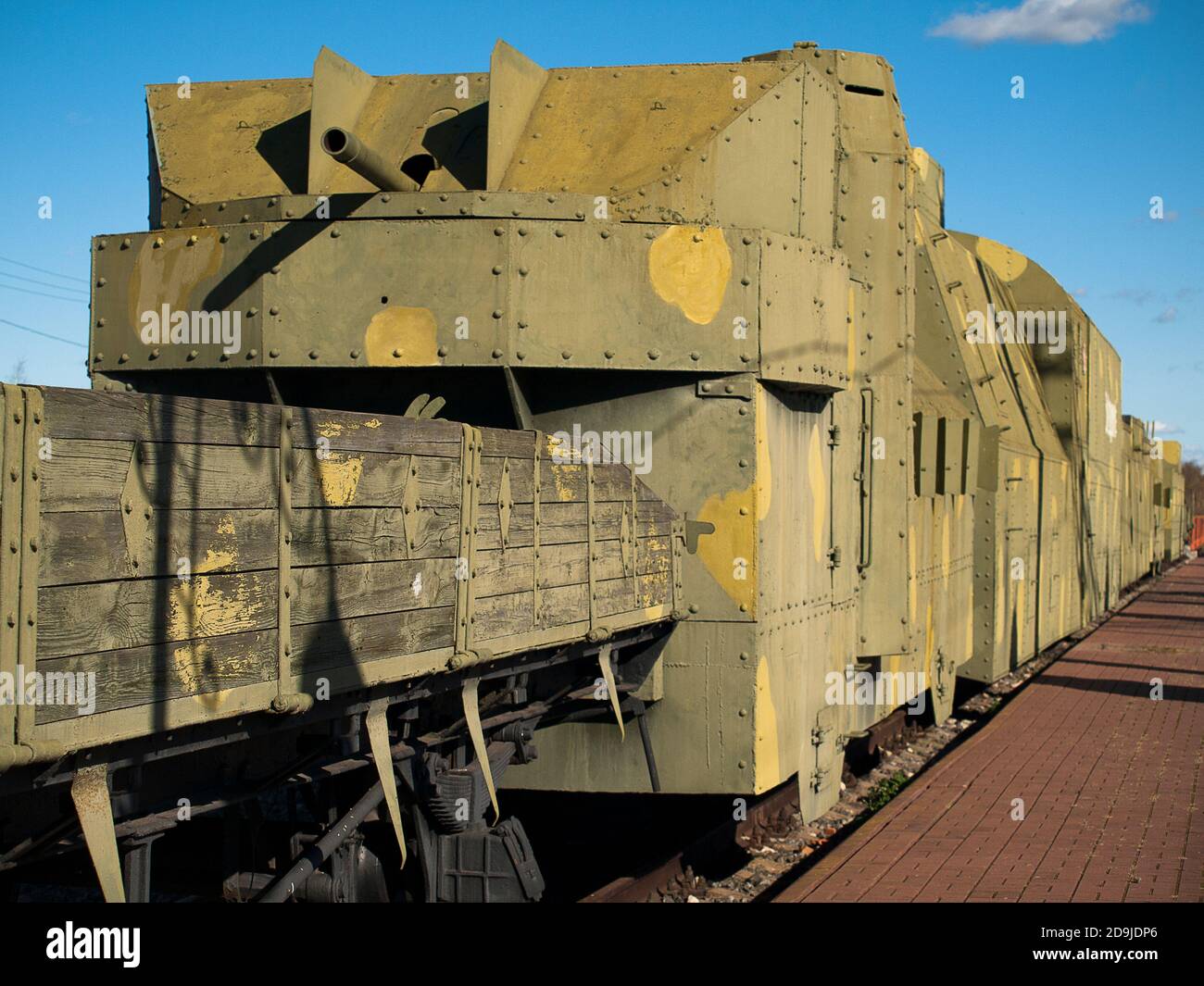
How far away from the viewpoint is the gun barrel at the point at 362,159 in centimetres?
570

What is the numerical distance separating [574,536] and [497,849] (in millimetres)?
1368

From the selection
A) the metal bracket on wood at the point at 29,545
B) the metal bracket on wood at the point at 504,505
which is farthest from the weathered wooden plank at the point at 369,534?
the metal bracket on wood at the point at 29,545

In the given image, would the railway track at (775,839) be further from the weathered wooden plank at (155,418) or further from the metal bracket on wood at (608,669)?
the weathered wooden plank at (155,418)

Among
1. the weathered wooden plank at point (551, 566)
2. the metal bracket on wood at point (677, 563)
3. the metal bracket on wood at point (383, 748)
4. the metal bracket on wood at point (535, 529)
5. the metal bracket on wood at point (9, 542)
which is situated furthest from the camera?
the metal bracket on wood at point (677, 563)

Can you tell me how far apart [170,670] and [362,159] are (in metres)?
3.15

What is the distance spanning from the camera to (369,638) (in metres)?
4.36

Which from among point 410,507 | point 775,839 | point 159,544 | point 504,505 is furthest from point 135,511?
point 775,839

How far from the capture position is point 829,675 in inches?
326

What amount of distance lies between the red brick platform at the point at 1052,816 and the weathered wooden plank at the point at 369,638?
2.49 m

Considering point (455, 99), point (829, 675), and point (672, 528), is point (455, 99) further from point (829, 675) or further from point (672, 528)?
point (829, 675)

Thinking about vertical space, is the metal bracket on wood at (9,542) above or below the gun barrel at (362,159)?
below

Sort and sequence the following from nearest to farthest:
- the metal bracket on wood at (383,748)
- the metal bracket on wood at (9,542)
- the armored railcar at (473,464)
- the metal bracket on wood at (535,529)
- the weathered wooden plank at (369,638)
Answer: the metal bracket on wood at (9,542) → the armored railcar at (473,464) → the weathered wooden plank at (369,638) → the metal bracket on wood at (383,748) → the metal bracket on wood at (535,529)

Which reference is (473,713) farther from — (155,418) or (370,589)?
(155,418)
